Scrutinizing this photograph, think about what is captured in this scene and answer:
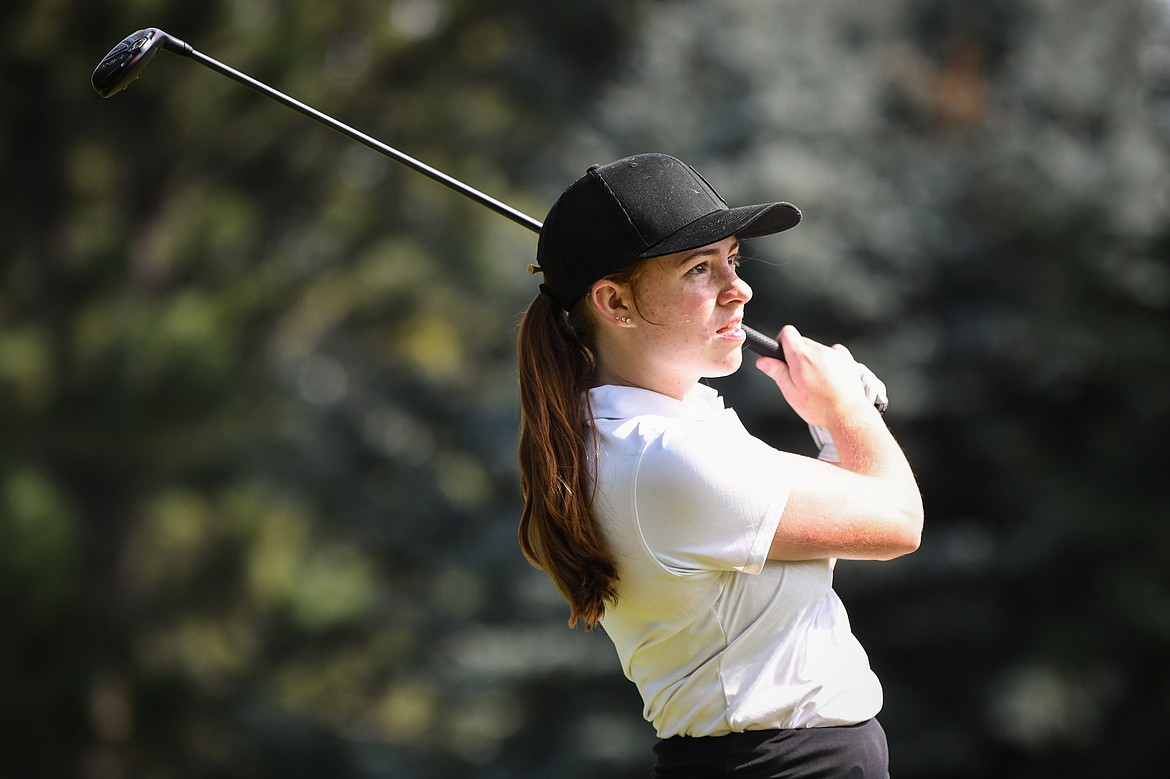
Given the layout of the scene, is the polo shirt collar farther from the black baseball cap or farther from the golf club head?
the golf club head

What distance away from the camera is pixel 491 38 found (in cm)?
1327

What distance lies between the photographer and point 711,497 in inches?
71.9

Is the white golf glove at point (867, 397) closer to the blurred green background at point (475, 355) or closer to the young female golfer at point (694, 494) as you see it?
the young female golfer at point (694, 494)

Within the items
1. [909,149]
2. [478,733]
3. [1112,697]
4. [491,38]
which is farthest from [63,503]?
[1112,697]

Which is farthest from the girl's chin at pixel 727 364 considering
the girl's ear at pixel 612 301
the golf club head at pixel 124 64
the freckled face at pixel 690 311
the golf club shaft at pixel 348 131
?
the golf club head at pixel 124 64

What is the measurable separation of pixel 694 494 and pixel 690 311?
0.93 feet

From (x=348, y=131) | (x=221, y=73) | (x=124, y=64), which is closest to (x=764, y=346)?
(x=348, y=131)

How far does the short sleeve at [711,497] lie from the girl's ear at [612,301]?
0.74 ft

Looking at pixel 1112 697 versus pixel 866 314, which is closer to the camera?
pixel 1112 697

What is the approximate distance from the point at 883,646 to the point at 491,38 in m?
6.69

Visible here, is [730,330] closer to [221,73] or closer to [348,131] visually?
[348,131]

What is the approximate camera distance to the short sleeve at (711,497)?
1.82 m

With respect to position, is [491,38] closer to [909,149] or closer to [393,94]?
[393,94]

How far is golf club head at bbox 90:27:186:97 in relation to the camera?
2.23m
